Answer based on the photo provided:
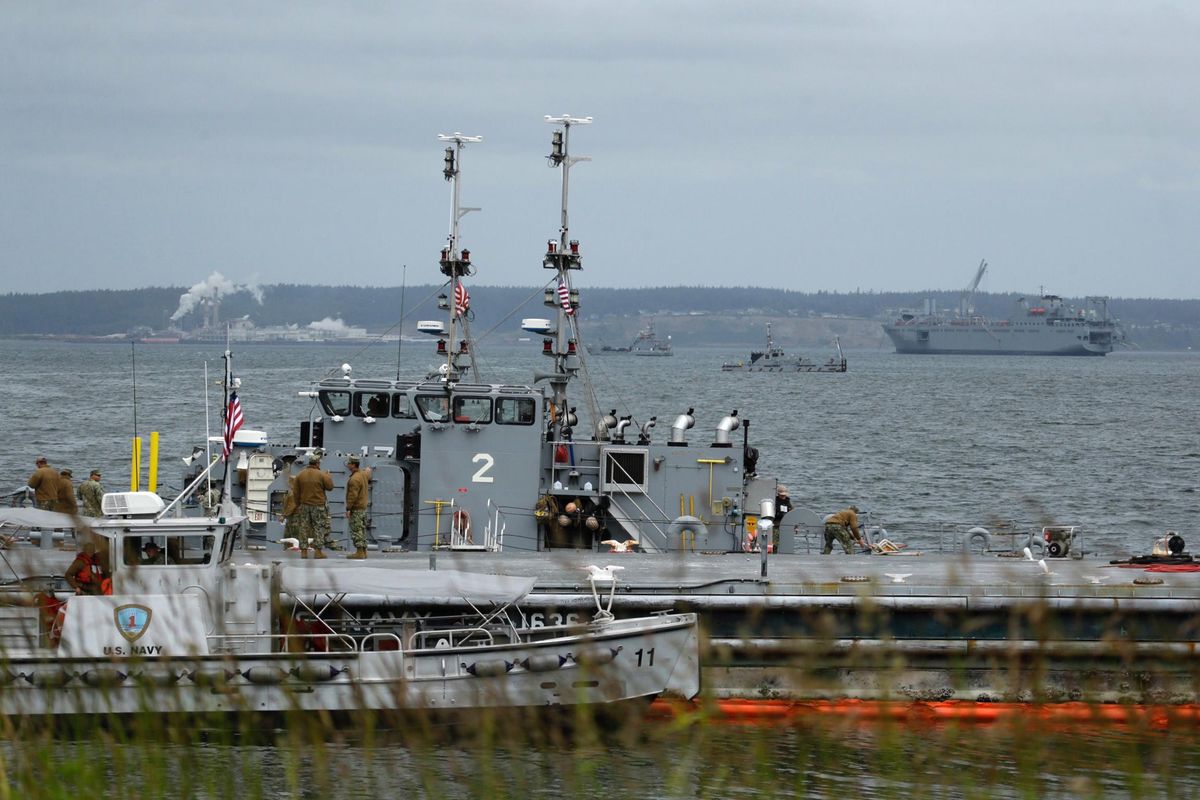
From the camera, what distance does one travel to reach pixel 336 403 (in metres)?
23.1

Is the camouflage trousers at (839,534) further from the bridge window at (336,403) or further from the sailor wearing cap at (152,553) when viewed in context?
→ the sailor wearing cap at (152,553)

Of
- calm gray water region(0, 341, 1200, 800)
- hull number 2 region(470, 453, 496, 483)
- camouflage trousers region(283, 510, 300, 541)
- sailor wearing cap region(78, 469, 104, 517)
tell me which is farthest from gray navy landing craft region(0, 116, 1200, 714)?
calm gray water region(0, 341, 1200, 800)

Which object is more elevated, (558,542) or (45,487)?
(45,487)

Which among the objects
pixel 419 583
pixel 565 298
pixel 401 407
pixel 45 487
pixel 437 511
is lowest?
pixel 437 511

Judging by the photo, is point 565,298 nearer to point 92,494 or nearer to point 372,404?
point 372,404

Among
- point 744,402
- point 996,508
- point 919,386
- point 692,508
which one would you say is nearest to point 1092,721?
point 692,508

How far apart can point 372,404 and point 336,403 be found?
54cm

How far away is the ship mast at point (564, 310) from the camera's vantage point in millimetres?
23594

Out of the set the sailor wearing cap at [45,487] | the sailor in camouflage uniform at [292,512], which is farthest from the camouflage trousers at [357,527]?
the sailor wearing cap at [45,487]

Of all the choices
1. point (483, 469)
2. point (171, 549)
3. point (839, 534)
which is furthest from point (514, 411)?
point (171, 549)

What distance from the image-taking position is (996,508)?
44406 millimetres

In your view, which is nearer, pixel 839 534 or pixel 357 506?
pixel 357 506

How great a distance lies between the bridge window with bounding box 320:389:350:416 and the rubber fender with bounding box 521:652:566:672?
9.16 meters

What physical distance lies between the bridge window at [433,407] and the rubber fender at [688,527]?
369cm
